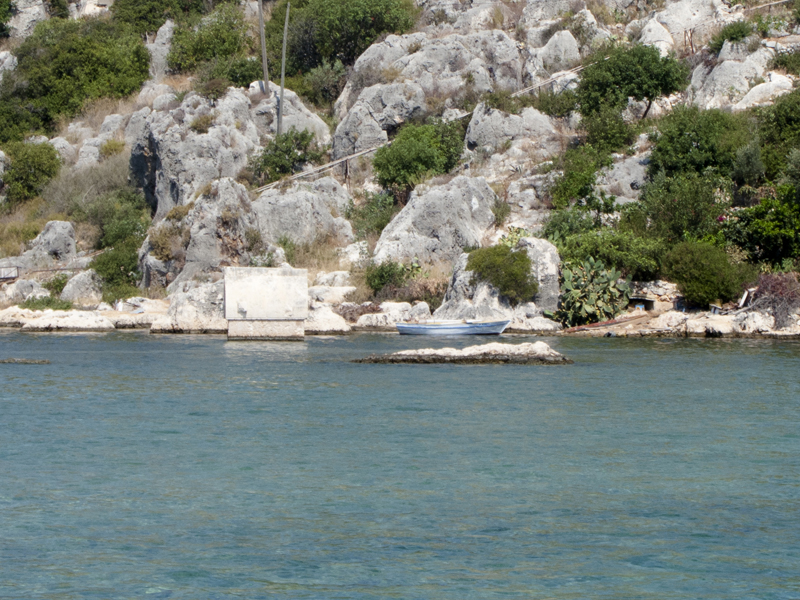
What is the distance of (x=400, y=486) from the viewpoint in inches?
432

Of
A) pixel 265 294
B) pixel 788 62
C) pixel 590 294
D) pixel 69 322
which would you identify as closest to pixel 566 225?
pixel 590 294

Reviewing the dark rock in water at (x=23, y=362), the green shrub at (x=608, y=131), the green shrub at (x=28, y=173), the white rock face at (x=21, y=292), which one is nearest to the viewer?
the dark rock in water at (x=23, y=362)

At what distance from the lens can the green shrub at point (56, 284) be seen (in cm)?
4238

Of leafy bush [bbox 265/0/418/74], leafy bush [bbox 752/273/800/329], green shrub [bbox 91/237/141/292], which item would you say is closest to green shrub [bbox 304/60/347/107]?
leafy bush [bbox 265/0/418/74]

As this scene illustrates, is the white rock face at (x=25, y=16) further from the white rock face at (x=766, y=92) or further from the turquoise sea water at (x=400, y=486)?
the turquoise sea water at (x=400, y=486)

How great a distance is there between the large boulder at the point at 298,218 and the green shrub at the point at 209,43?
19.8 m

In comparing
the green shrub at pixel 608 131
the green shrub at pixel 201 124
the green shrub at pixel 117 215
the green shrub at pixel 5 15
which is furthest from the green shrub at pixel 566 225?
the green shrub at pixel 5 15

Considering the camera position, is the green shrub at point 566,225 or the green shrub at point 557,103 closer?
the green shrub at point 566,225

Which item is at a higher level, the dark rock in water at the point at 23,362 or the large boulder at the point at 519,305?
the large boulder at the point at 519,305

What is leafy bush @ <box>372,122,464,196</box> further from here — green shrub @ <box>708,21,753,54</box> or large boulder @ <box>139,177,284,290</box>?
green shrub @ <box>708,21,753,54</box>

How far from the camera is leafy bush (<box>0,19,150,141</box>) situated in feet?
202

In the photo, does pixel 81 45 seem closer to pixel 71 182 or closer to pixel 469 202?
pixel 71 182

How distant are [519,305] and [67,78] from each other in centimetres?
4209

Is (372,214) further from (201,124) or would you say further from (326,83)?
(326,83)
